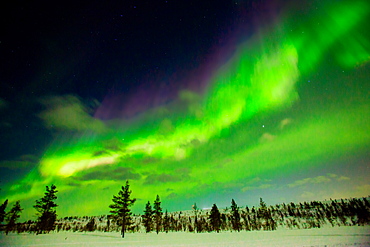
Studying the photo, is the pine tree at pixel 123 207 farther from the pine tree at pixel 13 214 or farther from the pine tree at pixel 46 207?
the pine tree at pixel 13 214

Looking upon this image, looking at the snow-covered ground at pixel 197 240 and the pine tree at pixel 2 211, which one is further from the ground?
the pine tree at pixel 2 211

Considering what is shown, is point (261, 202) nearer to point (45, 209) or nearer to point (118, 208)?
point (118, 208)

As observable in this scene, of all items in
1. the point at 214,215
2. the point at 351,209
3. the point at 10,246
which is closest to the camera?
the point at 10,246

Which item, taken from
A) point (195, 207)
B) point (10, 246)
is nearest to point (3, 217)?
point (10, 246)

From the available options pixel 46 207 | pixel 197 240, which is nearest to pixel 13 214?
pixel 46 207

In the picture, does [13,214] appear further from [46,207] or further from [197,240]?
[197,240]

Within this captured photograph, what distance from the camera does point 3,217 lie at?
56.7 m

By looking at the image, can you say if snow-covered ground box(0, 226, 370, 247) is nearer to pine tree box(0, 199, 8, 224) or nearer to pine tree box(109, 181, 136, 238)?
pine tree box(109, 181, 136, 238)

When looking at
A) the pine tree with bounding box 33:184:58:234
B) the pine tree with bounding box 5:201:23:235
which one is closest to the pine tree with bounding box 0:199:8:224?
the pine tree with bounding box 5:201:23:235

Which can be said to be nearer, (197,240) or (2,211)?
(197,240)

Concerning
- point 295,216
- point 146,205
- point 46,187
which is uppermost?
point 46,187

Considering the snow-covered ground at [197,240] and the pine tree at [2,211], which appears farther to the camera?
the pine tree at [2,211]

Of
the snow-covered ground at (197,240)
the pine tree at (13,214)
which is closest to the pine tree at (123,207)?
the snow-covered ground at (197,240)

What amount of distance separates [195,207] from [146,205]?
90.5ft
